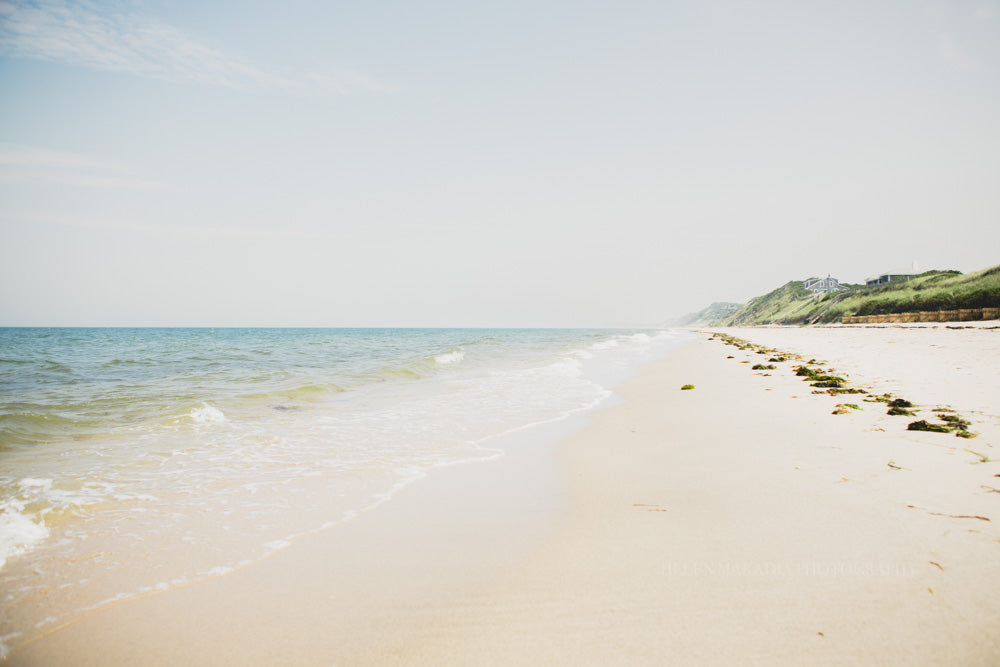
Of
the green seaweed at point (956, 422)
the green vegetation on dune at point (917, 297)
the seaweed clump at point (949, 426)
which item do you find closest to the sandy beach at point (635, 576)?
the seaweed clump at point (949, 426)

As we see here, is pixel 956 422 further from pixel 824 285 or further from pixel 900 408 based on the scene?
pixel 824 285

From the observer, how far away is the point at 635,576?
2809 mm

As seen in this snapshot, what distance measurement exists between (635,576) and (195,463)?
5937mm

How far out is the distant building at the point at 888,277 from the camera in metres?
61.9

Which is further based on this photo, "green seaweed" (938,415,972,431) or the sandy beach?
"green seaweed" (938,415,972,431)

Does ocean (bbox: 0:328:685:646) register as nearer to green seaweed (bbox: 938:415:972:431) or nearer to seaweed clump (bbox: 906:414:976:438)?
seaweed clump (bbox: 906:414:976:438)

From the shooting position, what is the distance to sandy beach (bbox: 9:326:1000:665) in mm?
2197

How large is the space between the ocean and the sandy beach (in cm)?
44

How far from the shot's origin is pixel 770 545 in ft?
10.1

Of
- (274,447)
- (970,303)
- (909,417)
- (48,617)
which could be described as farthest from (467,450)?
(970,303)

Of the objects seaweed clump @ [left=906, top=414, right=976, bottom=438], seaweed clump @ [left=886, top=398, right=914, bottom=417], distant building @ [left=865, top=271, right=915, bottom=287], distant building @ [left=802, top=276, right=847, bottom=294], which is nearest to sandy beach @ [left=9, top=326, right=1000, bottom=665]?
seaweed clump @ [left=906, top=414, right=976, bottom=438]

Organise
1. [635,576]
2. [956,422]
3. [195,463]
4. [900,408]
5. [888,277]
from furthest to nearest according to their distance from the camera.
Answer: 1. [888,277]
2. [900,408]
3. [195,463]
4. [956,422]
5. [635,576]

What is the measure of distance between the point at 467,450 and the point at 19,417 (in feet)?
29.5

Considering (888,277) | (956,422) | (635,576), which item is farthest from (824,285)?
(635,576)
